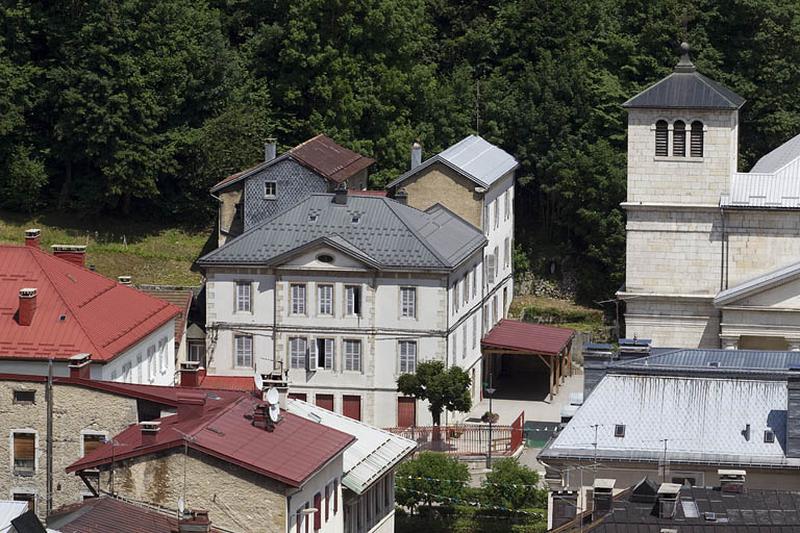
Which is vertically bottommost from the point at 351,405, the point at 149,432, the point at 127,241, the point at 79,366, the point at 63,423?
the point at 351,405

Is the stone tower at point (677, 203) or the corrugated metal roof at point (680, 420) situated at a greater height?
the stone tower at point (677, 203)

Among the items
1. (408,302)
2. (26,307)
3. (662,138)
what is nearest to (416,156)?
(408,302)

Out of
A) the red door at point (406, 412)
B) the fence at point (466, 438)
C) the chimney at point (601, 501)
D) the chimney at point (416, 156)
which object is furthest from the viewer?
the chimney at point (416, 156)

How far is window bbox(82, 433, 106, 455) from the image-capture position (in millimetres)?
69750

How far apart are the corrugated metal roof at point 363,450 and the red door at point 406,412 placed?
1481 centimetres

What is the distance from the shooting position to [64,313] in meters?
83.1

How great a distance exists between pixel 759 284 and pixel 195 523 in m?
34.9

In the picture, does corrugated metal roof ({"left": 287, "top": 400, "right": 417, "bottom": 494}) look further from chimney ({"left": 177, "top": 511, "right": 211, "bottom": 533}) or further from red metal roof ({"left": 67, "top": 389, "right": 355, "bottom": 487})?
chimney ({"left": 177, "top": 511, "right": 211, "bottom": 533})

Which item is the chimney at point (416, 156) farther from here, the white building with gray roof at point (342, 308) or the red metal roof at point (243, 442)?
the red metal roof at point (243, 442)

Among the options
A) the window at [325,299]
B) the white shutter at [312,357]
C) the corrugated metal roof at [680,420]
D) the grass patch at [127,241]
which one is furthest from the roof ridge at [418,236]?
the corrugated metal roof at [680,420]

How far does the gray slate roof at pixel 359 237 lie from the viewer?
95.6 m

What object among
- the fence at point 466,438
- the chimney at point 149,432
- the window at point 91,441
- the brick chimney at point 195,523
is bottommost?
the fence at point 466,438

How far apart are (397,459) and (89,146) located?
122 ft

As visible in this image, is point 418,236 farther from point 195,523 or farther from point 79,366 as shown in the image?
point 195,523
